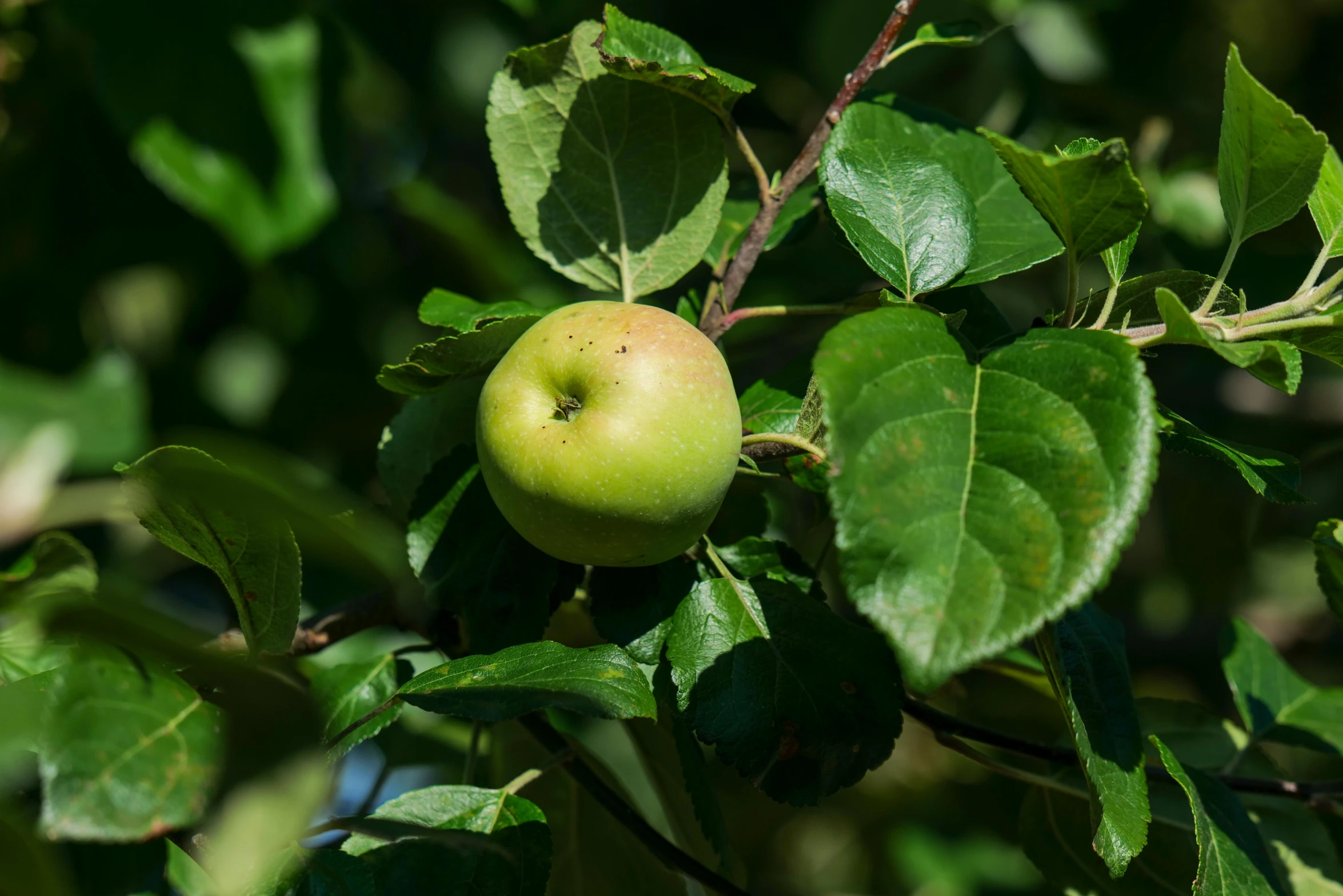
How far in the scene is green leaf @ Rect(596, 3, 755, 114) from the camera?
928mm

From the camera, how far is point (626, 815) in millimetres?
1010

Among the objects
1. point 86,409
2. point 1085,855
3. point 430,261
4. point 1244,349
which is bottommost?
point 86,409

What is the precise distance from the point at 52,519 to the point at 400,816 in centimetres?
164

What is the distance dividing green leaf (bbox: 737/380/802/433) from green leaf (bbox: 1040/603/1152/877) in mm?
294

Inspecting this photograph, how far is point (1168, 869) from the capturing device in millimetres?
1157

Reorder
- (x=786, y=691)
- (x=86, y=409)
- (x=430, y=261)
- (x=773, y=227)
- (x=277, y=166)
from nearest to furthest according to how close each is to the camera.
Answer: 1. (x=786, y=691)
2. (x=773, y=227)
3. (x=277, y=166)
4. (x=86, y=409)
5. (x=430, y=261)

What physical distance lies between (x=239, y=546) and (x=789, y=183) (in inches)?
24.1

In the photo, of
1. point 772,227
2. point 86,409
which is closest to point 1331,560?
point 772,227

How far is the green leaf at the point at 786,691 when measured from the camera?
864 millimetres

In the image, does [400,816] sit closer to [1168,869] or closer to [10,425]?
[1168,869]

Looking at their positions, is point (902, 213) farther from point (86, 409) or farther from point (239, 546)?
point (86, 409)

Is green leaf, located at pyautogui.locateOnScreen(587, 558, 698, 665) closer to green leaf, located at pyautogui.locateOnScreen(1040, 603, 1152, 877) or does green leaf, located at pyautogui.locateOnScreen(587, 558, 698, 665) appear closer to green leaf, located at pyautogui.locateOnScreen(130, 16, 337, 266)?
green leaf, located at pyautogui.locateOnScreen(1040, 603, 1152, 877)

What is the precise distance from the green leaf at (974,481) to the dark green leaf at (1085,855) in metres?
0.67

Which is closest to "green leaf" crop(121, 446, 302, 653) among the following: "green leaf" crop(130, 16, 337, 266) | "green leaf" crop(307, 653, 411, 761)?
"green leaf" crop(307, 653, 411, 761)
